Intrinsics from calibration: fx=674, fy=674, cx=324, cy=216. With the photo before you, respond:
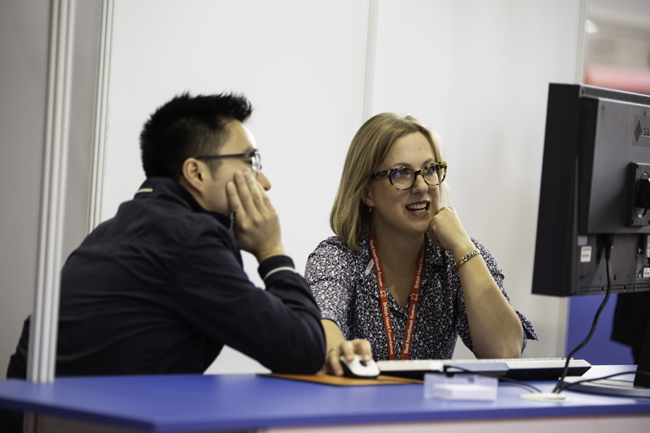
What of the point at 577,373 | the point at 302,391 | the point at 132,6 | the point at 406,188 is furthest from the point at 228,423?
the point at 132,6

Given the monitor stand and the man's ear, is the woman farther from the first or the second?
the man's ear

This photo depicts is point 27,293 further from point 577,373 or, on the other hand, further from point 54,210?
point 577,373

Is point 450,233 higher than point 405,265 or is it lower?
higher

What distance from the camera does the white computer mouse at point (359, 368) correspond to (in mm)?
1254

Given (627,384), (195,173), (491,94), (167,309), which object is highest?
(491,94)

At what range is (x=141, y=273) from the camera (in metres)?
1.20

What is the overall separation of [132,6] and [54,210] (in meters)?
1.83

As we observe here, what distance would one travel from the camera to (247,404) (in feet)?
3.04

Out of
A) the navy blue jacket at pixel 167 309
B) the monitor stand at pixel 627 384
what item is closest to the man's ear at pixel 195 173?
the navy blue jacket at pixel 167 309

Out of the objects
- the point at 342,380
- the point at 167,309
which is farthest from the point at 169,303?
the point at 342,380

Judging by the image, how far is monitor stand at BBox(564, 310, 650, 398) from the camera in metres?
1.27

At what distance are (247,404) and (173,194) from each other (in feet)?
1.75

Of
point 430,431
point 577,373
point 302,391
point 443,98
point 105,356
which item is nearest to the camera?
point 430,431

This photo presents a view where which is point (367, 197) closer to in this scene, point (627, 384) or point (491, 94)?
point (627, 384)
